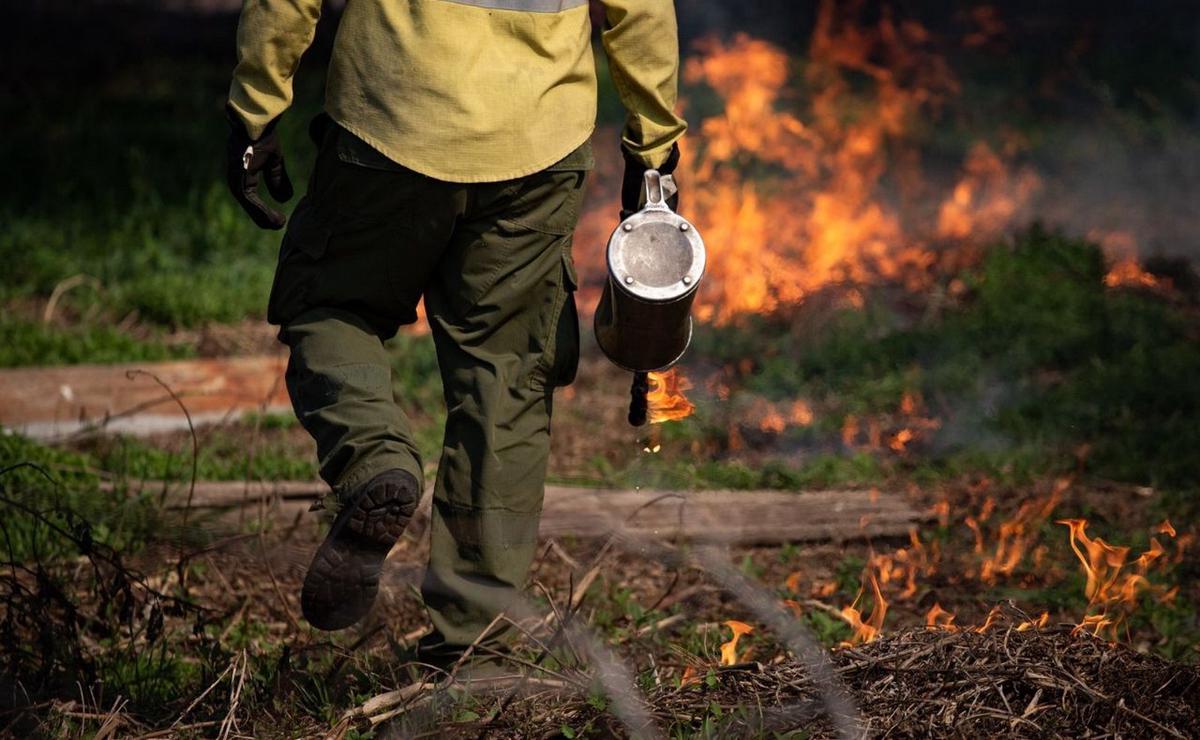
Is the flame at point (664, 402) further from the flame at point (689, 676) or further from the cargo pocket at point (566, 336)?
the flame at point (689, 676)

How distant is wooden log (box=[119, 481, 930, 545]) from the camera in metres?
5.01

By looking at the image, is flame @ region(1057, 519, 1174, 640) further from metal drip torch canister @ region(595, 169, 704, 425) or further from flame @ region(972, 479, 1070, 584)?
metal drip torch canister @ region(595, 169, 704, 425)

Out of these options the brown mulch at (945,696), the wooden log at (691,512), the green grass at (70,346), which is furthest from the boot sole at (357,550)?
the green grass at (70,346)

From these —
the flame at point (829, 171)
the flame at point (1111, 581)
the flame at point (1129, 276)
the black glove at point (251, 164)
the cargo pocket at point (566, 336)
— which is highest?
the black glove at point (251, 164)

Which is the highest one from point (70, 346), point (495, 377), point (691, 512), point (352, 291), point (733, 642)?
point (352, 291)

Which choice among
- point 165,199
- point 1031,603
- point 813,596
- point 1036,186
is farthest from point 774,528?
point 165,199

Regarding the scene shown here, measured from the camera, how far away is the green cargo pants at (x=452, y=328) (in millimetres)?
3508

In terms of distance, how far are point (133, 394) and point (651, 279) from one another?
3.15 metres

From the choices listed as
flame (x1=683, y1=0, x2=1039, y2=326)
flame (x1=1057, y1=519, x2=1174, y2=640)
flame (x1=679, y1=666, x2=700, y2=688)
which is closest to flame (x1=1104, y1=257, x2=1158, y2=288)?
flame (x1=683, y1=0, x2=1039, y2=326)

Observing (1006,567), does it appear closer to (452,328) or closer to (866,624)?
(866,624)

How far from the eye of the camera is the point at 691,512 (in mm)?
5148

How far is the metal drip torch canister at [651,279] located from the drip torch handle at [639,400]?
0.68 ft

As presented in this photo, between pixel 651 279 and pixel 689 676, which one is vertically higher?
pixel 651 279

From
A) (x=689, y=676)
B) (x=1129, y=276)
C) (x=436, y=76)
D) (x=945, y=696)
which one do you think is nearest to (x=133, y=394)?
(x=436, y=76)
